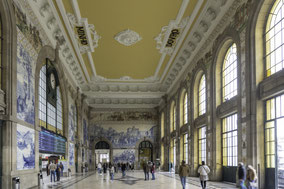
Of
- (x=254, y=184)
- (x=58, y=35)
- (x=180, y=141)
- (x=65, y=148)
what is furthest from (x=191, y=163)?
(x=254, y=184)

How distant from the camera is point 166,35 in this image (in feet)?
69.8

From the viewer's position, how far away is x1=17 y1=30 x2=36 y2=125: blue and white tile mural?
45.7 feet

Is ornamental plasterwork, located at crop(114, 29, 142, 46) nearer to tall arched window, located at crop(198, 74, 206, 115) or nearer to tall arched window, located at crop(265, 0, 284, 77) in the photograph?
tall arched window, located at crop(198, 74, 206, 115)

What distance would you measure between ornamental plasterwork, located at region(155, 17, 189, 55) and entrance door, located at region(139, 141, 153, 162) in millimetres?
21515

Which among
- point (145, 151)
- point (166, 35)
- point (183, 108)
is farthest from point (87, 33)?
point (145, 151)

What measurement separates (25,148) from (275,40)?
1111cm

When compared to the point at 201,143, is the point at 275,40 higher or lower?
higher

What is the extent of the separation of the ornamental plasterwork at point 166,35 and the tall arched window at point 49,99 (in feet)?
23.1

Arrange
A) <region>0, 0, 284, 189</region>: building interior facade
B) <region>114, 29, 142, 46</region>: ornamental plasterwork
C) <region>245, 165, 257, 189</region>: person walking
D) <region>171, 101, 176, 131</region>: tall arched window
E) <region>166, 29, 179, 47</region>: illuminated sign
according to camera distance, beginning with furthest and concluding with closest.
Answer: <region>171, 101, 176, 131</region>: tall arched window
<region>114, 29, 142, 46</region>: ornamental plasterwork
<region>166, 29, 179, 47</region>: illuminated sign
<region>0, 0, 284, 189</region>: building interior facade
<region>245, 165, 257, 189</region>: person walking

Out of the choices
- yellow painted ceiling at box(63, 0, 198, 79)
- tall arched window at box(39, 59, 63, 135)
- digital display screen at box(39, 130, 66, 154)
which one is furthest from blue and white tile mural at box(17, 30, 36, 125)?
yellow painted ceiling at box(63, 0, 198, 79)

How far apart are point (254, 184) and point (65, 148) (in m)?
17.7

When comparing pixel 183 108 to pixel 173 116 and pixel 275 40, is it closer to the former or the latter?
pixel 173 116

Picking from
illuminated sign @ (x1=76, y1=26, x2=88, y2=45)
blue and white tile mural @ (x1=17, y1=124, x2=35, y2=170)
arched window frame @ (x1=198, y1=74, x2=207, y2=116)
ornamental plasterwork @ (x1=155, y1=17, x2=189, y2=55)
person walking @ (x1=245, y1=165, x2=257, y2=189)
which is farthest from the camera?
arched window frame @ (x1=198, y1=74, x2=207, y2=116)

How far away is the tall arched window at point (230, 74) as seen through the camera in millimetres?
16656
